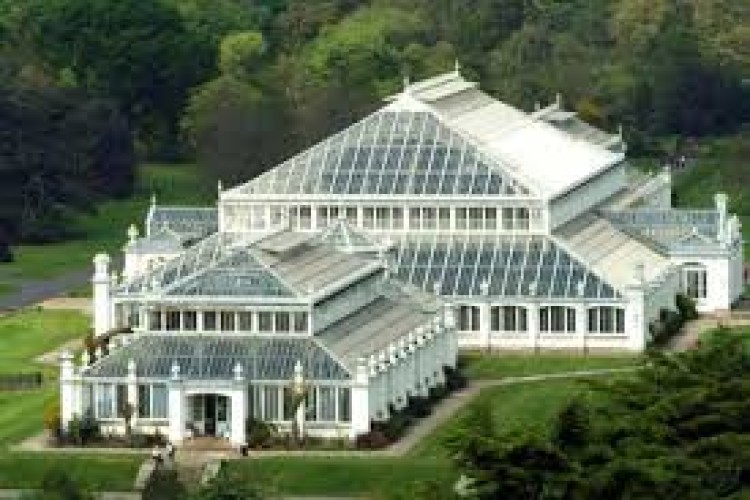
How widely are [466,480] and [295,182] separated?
52.4 meters

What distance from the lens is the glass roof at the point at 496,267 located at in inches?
5965

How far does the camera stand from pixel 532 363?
484ft

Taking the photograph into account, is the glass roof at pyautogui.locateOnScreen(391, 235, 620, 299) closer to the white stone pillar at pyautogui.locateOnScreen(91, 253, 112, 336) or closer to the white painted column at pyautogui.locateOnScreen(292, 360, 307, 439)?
the white stone pillar at pyautogui.locateOnScreen(91, 253, 112, 336)

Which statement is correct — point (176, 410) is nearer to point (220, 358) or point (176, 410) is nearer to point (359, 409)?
point (220, 358)

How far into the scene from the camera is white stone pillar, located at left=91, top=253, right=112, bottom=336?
15338cm

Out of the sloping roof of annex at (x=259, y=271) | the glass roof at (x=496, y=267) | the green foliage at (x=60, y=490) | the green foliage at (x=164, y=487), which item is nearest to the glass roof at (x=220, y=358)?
the sloping roof of annex at (x=259, y=271)

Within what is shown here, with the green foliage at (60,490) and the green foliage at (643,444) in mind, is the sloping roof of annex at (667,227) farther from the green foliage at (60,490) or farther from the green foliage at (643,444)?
the green foliage at (60,490)

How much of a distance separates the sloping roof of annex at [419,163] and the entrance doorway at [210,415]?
82.3 ft

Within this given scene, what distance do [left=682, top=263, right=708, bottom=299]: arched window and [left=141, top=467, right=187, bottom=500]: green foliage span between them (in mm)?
43961

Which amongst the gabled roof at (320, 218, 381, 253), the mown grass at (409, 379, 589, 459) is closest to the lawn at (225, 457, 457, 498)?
the mown grass at (409, 379, 589, 459)

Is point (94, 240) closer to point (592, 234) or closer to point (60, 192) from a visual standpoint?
point (60, 192)

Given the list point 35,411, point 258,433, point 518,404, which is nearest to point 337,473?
point 258,433

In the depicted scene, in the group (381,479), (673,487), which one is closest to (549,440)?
(673,487)

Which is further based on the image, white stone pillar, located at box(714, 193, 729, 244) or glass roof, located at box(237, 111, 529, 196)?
white stone pillar, located at box(714, 193, 729, 244)
